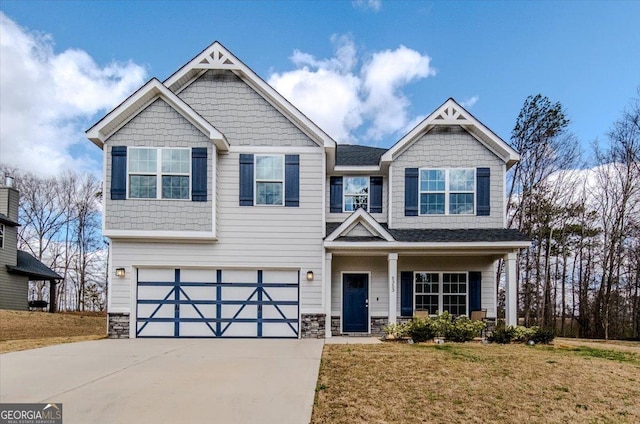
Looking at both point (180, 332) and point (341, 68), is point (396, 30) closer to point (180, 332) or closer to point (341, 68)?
point (341, 68)

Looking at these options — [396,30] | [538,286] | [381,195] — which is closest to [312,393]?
[381,195]

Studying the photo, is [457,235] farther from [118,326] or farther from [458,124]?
[118,326]

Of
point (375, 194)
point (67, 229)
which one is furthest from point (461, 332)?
point (67, 229)

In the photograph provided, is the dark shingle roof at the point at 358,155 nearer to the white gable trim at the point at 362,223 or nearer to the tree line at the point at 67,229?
the white gable trim at the point at 362,223

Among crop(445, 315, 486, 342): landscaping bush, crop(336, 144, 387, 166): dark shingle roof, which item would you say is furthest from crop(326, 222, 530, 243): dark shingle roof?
crop(336, 144, 387, 166): dark shingle roof

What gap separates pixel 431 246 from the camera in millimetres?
13078

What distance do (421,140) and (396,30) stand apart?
6.18 metres

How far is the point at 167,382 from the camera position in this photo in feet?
24.1

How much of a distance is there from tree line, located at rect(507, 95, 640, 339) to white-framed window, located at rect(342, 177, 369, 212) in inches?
393

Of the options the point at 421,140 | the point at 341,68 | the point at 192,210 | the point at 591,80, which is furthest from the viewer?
the point at 341,68

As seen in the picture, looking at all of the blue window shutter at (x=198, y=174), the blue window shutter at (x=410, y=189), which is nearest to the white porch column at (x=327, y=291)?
the blue window shutter at (x=410, y=189)

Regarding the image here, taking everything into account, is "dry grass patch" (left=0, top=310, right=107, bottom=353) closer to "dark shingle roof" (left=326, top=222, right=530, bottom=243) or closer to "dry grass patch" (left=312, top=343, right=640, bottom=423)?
"dark shingle roof" (left=326, top=222, right=530, bottom=243)

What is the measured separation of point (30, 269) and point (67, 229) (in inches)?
395

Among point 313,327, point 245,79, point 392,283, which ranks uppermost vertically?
point 245,79
